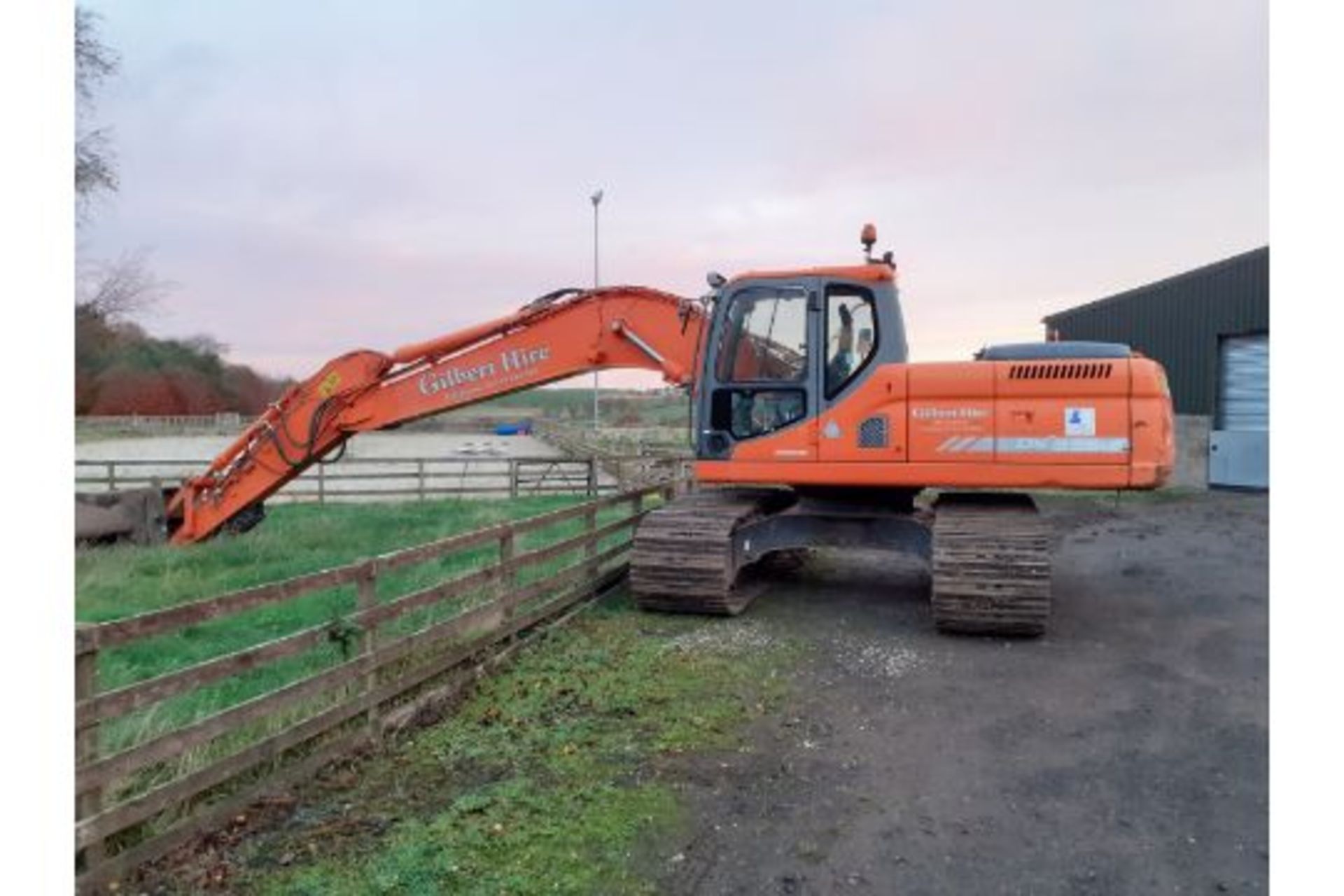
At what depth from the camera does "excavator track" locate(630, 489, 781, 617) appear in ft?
27.1

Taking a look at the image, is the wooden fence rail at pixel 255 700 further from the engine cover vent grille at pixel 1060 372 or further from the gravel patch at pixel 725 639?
the engine cover vent grille at pixel 1060 372

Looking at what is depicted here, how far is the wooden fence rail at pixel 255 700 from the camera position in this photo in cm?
360

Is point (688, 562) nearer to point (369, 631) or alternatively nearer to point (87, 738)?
point (369, 631)

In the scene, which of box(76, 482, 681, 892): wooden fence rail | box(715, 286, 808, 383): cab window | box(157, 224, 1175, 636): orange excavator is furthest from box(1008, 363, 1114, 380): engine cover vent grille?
box(76, 482, 681, 892): wooden fence rail

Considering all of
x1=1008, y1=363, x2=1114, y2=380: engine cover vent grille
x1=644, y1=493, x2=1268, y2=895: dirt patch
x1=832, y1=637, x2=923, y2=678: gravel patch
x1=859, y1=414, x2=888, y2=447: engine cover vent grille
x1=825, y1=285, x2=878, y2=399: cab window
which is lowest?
x1=644, y1=493, x2=1268, y2=895: dirt patch

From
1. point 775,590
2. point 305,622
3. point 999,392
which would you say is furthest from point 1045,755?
point 305,622

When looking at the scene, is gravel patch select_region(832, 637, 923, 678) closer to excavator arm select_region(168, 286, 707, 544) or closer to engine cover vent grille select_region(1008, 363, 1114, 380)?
engine cover vent grille select_region(1008, 363, 1114, 380)

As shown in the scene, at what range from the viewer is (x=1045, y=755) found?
17.2 ft

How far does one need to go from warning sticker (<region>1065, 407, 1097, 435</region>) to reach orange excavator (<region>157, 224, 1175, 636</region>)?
0.04ft

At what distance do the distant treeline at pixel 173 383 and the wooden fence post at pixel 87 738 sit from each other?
177 ft

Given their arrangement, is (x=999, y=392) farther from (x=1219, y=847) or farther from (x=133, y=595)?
(x=133, y=595)

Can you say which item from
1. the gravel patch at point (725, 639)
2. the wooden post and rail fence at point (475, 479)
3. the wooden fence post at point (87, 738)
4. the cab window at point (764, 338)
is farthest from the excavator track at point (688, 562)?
the wooden post and rail fence at point (475, 479)

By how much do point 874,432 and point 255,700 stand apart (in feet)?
18.4

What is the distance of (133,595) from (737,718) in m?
6.47
